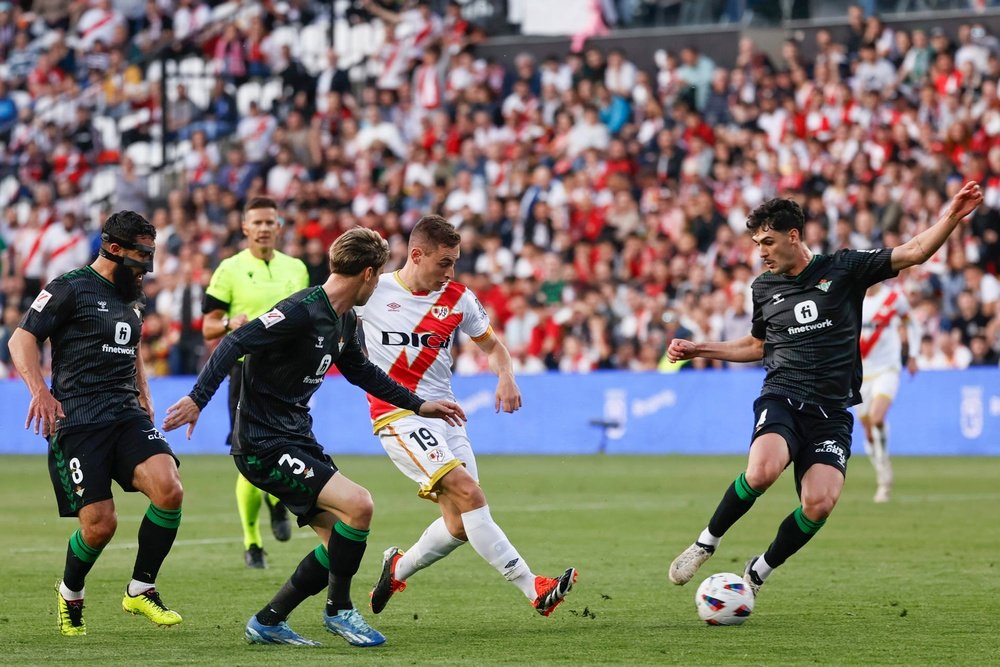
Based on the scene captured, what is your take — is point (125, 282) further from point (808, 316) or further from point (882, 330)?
point (882, 330)

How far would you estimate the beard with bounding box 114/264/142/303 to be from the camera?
28.8 ft

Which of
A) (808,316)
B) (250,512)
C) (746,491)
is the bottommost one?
(250,512)

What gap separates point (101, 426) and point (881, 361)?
1083 cm

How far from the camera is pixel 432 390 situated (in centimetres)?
960

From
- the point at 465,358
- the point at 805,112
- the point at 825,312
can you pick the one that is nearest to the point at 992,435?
the point at 805,112

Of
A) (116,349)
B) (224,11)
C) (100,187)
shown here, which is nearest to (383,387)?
(116,349)

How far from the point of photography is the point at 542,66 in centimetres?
2903

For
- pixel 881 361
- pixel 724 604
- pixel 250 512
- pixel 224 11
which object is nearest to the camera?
pixel 724 604

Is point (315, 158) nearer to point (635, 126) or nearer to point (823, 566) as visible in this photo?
point (635, 126)

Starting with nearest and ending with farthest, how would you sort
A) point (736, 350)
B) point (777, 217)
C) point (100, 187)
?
point (777, 217) → point (736, 350) → point (100, 187)

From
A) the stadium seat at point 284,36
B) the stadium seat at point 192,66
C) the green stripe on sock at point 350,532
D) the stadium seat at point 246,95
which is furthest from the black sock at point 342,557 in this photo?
the stadium seat at point 192,66

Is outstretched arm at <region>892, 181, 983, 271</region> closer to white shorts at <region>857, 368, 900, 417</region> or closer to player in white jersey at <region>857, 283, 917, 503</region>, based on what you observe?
player in white jersey at <region>857, 283, 917, 503</region>

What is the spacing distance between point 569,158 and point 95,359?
1897 centimetres

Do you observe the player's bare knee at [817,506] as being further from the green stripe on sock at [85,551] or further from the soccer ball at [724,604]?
the green stripe on sock at [85,551]
